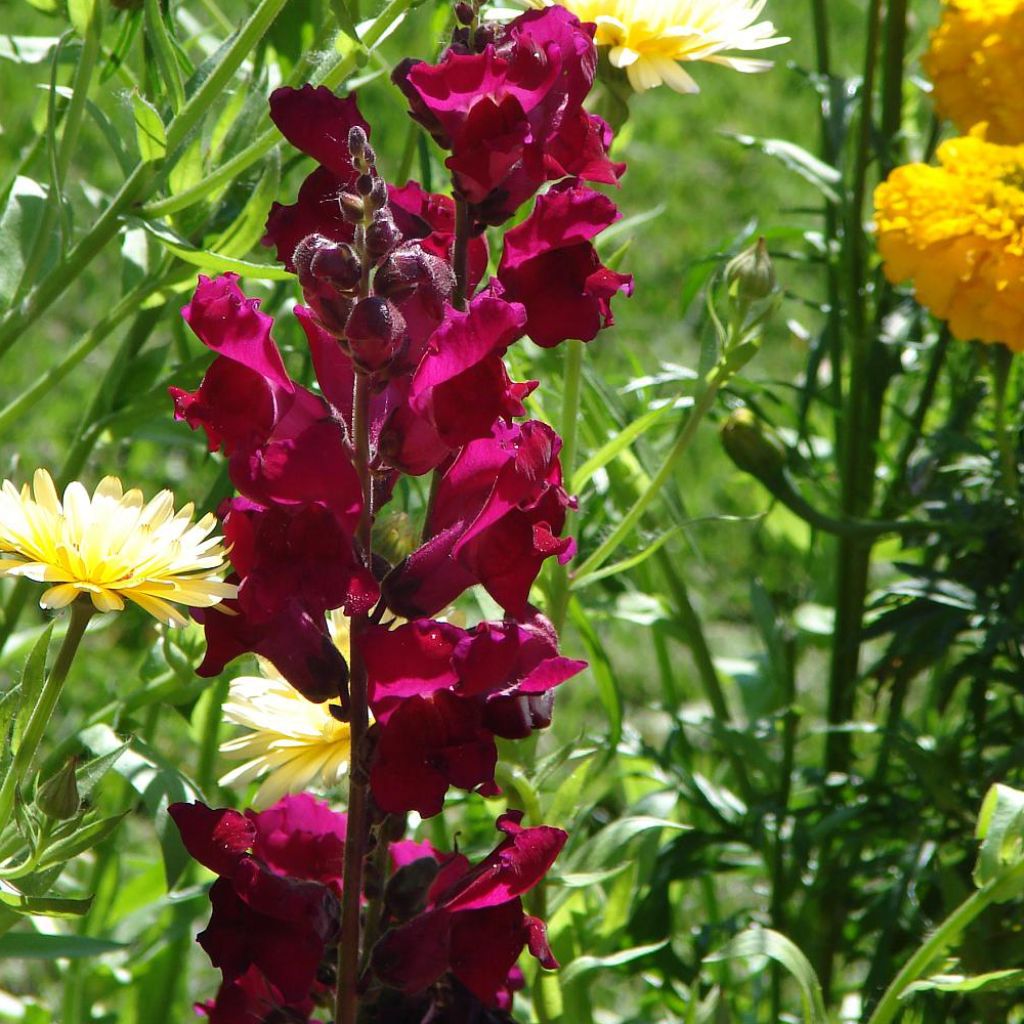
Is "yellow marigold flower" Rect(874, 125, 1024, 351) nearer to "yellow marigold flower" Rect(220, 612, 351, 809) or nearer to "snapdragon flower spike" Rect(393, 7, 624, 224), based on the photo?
"snapdragon flower spike" Rect(393, 7, 624, 224)

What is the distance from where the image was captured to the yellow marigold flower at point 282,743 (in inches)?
27.2

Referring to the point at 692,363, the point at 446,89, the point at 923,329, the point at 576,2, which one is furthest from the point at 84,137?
the point at 446,89

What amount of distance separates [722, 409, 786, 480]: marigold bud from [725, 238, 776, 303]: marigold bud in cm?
15

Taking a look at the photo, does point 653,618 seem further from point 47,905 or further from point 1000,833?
point 47,905

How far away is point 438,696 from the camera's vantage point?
60 cm

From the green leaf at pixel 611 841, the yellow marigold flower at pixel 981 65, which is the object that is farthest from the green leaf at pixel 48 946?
the yellow marigold flower at pixel 981 65

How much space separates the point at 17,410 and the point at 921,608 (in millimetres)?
590

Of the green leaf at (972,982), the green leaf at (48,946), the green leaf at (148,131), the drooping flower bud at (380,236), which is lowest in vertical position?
the green leaf at (48,946)

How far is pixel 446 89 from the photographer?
0.64 meters

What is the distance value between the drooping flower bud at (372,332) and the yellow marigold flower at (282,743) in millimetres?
191

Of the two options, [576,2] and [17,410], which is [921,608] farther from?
[17,410]

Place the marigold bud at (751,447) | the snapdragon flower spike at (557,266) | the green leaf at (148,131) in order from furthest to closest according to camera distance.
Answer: the marigold bud at (751,447) < the green leaf at (148,131) < the snapdragon flower spike at (557,266)

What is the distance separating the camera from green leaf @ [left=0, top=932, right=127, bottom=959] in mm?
802

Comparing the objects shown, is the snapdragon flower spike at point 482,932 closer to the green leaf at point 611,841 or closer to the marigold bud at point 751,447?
the green leaf at point 611,841
